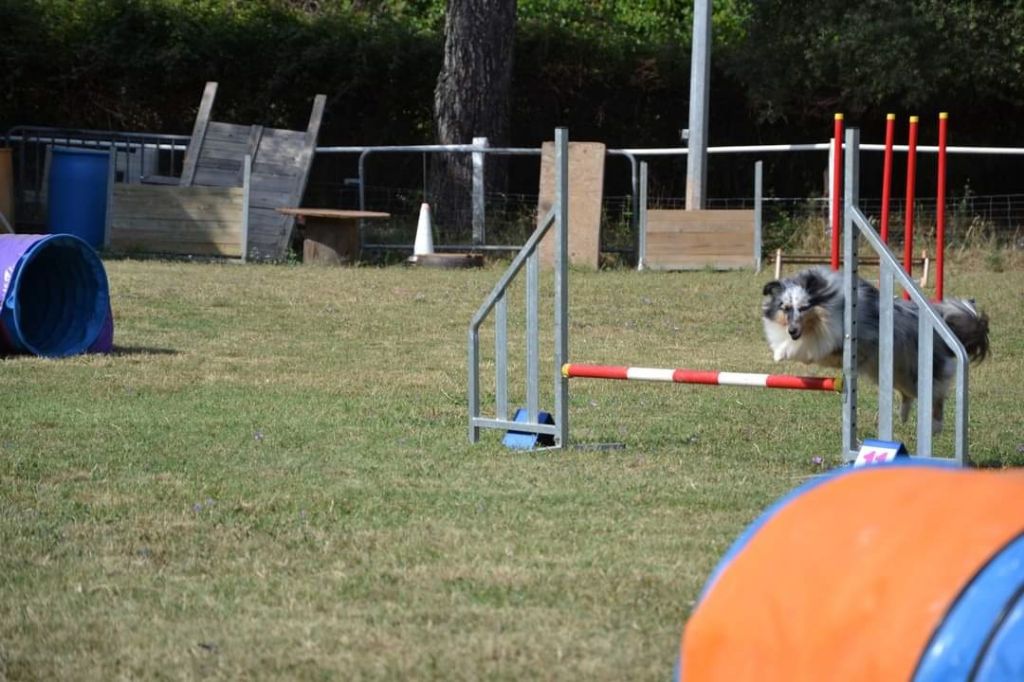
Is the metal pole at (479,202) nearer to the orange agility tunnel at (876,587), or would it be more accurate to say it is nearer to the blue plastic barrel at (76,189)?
the blue plastic barrel at (76,189)

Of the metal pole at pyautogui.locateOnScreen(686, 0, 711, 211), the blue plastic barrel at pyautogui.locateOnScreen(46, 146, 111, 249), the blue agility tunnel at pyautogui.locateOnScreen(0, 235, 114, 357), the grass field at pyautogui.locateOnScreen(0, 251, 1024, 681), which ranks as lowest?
the grass field at pyautogui.locateOnScreen(0, 251, 1024, 681)

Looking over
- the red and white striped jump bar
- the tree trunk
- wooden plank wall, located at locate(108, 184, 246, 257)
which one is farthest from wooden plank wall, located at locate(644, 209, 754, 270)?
the red and white striped jump bar

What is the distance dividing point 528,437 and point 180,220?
12022 millimetres

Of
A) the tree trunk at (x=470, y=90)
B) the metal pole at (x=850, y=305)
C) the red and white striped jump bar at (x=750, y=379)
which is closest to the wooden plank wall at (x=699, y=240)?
the tree trunk at (x=470, y=90)

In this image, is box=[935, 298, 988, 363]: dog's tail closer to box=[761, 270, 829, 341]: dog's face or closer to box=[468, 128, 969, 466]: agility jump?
box=[761, 270, 829, 341]: dog's face

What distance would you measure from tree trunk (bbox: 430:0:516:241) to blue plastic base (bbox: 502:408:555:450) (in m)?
13.2

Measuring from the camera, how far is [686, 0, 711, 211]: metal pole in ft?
63.3

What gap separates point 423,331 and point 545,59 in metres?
12.8

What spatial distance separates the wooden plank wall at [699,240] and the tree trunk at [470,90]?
3.14m

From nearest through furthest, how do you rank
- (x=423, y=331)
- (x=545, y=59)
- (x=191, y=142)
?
1. (x=423, y=331)
2. (x=191, y=142)
3. (x=545, y=59)

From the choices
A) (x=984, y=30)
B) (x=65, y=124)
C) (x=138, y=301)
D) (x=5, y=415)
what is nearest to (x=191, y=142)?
(x=65, y=124)

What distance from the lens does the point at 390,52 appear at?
75.9 feet

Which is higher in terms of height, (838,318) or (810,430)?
(838,318)

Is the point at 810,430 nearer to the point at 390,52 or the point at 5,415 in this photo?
the point at 5,415
